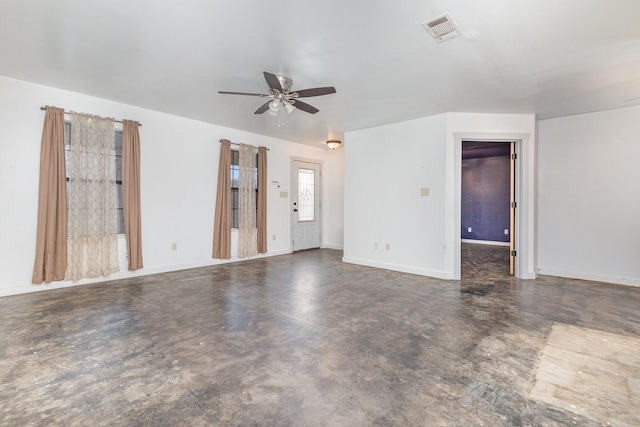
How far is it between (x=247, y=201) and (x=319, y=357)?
4299mm

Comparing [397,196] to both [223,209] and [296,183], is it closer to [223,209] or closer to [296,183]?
[296,183]

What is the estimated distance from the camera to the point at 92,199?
166 inches

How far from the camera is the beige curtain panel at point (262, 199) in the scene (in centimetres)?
630

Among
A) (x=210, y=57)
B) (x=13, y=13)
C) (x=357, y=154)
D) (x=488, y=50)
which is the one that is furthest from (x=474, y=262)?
(x=13, y=13)

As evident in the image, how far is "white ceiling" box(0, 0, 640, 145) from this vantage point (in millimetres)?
2258

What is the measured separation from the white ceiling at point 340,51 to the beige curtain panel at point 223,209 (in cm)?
136

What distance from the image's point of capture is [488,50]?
280cm

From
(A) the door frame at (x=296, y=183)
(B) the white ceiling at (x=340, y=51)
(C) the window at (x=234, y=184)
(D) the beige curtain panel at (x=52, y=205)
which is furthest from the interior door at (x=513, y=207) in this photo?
(D) the beige curtain panel at (x=52, y=205)

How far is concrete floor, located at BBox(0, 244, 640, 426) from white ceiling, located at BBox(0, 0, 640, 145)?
2.65m

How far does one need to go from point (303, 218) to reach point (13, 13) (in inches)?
227

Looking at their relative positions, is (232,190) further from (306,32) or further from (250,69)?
(306,32)

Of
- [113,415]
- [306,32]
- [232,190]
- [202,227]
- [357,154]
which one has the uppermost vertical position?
[306,32]

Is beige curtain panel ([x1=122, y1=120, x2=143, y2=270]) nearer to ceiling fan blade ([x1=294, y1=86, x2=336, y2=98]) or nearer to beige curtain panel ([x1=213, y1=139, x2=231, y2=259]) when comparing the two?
beige curtain panel ([x1=213, y1=139, x2=231, y2=259])

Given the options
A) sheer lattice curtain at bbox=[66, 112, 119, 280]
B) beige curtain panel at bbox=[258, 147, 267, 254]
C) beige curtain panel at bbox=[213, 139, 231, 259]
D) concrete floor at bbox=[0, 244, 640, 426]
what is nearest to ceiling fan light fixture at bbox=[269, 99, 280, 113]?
concrete floor at bbox=[0, 244, 640, 426]
